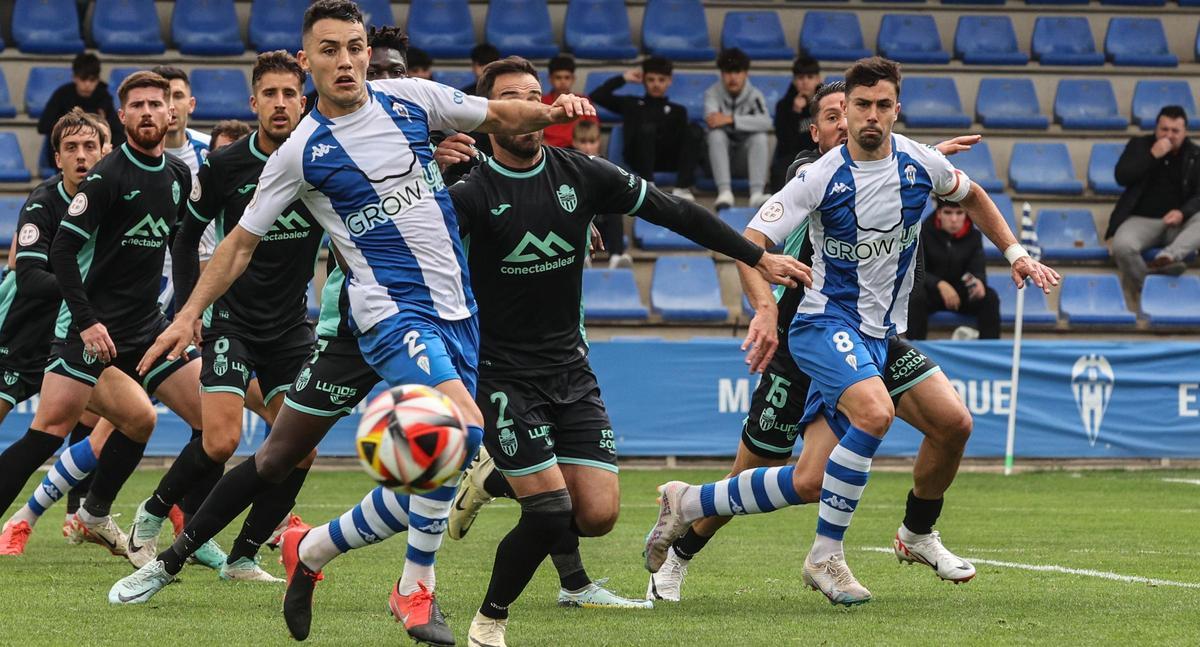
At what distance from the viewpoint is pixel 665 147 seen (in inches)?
687

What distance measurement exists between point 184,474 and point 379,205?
2.56 meters

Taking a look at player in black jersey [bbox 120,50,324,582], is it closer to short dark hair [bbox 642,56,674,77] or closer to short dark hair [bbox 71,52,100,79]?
short dark hair [bbox 71,52,100,79]

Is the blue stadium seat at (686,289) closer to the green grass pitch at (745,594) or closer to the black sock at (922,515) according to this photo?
the green grass pitch at (745,594)

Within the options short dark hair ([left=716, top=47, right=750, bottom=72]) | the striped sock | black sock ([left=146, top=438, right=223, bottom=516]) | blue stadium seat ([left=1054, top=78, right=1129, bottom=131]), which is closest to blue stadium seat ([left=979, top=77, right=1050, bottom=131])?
blue stadium seat ([left=1054, top=78, right=1129, bottom=131])

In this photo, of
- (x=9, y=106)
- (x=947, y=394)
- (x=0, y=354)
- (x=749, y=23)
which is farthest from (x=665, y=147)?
(x=947, y=394)

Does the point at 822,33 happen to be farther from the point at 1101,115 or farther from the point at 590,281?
the point at 590,281

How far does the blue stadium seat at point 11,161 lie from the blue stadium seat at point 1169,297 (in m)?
12.7

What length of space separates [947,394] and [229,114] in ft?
41.7

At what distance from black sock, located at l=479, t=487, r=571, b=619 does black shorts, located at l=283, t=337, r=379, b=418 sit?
0.86 meters

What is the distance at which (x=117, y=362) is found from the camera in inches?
336

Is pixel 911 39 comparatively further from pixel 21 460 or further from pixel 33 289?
pixel 21 460

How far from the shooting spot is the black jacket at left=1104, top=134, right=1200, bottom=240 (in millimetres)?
17250

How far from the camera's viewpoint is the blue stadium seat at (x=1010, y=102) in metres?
19.5

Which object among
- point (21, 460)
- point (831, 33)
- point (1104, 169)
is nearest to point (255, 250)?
point (21, 460)
